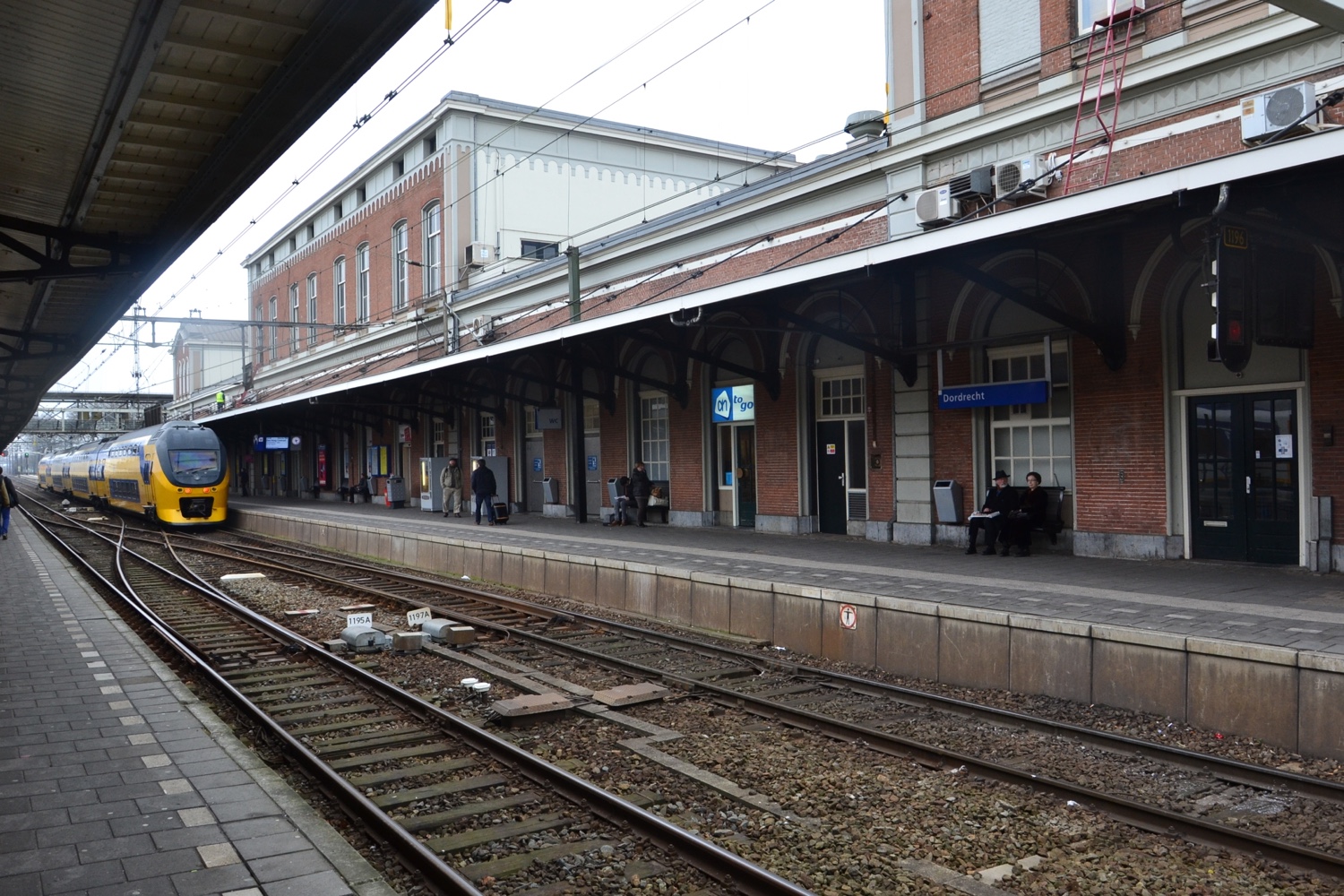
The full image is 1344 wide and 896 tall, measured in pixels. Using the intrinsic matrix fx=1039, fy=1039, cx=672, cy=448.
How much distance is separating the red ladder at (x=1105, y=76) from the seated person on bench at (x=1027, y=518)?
4.05 m

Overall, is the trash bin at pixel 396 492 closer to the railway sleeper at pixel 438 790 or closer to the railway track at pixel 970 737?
the railway track at pixel 970 737

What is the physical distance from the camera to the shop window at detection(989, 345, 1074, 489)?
47.0ft

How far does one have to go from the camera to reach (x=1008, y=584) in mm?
11250

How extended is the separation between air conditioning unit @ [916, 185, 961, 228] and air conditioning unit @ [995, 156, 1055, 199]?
0.70m

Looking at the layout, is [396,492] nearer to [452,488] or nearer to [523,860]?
[452,488]

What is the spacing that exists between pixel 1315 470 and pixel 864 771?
8.07 metres

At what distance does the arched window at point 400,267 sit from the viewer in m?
35.4

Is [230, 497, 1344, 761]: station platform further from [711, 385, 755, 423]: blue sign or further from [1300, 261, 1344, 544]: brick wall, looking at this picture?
[711, 385, 755, 423]: blue sign

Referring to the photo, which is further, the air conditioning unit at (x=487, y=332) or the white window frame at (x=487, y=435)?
the white window frame at (x=487, y=435)

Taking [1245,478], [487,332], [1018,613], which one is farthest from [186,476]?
[1245,478]

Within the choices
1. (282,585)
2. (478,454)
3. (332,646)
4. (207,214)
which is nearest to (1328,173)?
(207,214)

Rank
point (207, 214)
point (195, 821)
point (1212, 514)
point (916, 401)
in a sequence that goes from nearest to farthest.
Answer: point (195, 821) < point (207, 214) < point (1212, 514) < point (916, 401)

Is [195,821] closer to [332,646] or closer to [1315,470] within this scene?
[332,646]

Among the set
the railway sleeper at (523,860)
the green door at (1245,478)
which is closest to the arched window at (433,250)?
the green door at (1245,478)
